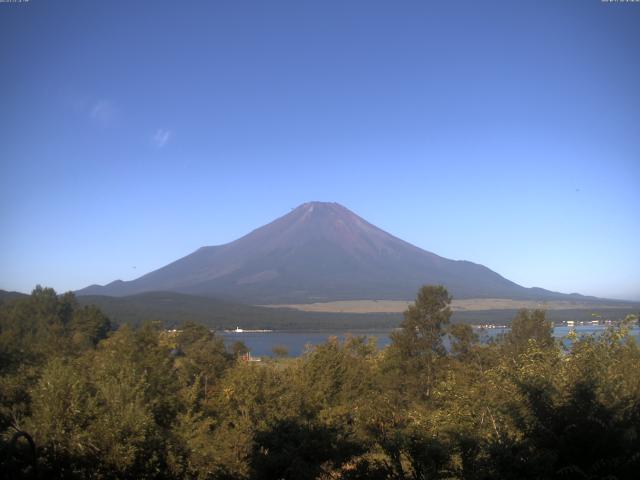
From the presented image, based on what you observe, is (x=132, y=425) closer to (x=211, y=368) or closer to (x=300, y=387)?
(x=300, y=387)

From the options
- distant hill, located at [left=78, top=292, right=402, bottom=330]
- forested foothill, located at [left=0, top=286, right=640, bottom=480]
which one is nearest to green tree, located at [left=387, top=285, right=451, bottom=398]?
forested foothill, located at [left=0, top=286, right=640, bottom=480]

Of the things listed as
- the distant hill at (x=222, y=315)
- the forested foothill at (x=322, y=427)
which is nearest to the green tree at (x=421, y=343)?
the forested foothill at (x=322, y=427)

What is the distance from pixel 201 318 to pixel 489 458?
4140 inches

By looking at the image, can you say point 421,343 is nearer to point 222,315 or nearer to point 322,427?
point 322,427

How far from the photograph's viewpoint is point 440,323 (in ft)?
88.6

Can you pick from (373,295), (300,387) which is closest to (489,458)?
(300,387)

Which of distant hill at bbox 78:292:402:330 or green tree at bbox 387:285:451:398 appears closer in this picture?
green tree at bbox 387:285:451:398

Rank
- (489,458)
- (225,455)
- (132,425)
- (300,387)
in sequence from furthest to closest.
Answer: (300,387), (225,455), (132,425), (489,458)

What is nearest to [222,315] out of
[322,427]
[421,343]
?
[421,343]

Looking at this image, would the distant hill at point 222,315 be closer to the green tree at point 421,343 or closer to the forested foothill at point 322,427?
the green tree at point 421,343

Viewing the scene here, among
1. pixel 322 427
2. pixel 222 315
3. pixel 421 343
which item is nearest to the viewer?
pixel 322 427

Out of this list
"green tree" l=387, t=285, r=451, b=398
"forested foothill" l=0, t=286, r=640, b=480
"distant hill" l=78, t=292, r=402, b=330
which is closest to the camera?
"forested foothill" l=0, t=286, r=640, b=480

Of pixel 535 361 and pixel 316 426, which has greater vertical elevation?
pixel 535 361

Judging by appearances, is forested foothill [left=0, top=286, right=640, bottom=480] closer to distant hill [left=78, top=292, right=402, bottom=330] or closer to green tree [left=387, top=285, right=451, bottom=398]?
green tree [left=387, top=285, right=451, bottom=398]
